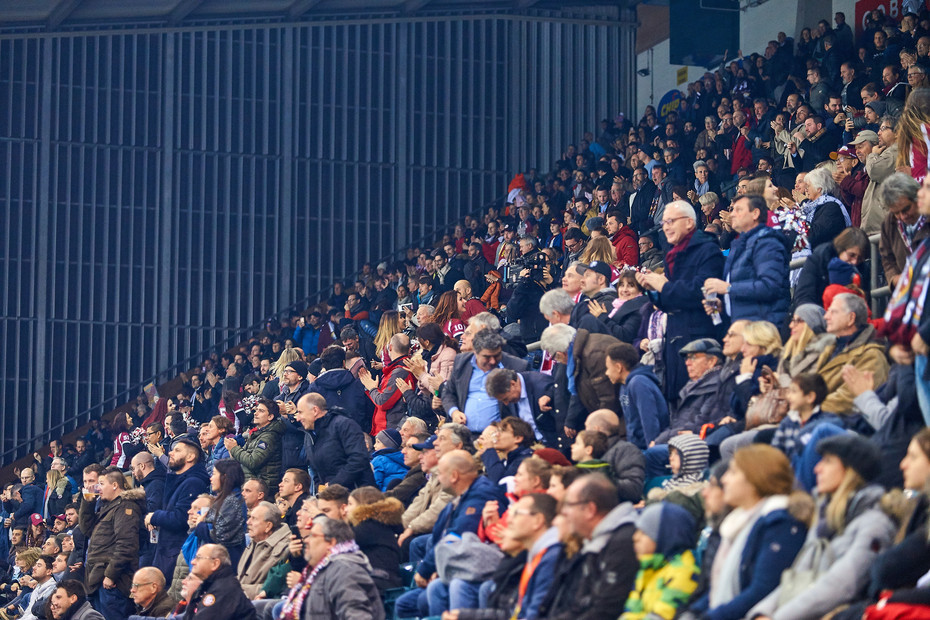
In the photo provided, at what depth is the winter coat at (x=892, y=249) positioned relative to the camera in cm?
764

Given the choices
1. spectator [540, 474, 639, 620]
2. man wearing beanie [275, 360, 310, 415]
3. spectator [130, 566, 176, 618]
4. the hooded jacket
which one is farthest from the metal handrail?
the hooded jacket

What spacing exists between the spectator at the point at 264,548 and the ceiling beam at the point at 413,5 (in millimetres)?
12870

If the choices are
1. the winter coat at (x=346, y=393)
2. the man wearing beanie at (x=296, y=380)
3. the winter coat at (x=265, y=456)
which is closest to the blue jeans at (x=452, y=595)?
the winter coat at (x=346, y=393)

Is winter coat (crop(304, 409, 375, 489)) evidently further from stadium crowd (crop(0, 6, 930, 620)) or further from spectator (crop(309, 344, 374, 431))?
spectator (crop(309, 344, 374, 431))

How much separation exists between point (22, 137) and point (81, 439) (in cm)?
527

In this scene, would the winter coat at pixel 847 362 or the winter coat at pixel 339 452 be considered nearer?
the winter coat at pixel 847 362

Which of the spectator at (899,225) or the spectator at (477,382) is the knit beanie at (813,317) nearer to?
the spectator at (899,225)

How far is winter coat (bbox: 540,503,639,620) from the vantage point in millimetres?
6160

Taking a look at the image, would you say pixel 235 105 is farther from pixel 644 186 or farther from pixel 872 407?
pixel 872 407

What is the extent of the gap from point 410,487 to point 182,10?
44.5 ft

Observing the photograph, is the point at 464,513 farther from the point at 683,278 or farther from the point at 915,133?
the point at 915,133

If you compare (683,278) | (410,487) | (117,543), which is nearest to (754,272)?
(683,278)

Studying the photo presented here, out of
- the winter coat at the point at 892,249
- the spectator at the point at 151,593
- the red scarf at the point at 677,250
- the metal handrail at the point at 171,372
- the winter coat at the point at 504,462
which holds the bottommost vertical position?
the metal handrail at the point at 171,372

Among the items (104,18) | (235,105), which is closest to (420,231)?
(235,105)
